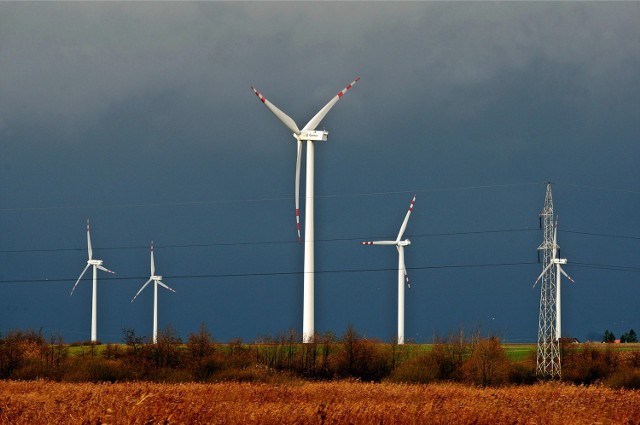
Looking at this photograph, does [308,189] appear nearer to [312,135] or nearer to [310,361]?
[312,135]

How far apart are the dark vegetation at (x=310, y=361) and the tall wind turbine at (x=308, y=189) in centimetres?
208

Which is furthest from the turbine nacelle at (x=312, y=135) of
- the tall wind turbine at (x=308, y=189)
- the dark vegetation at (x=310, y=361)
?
the dark vegetation at (x=310, y=361)

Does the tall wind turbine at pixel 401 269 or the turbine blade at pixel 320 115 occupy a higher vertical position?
the turbine blade at pixel 320 115

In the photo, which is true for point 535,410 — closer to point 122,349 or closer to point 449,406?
point 449,406

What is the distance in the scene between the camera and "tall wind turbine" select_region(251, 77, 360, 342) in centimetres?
8556

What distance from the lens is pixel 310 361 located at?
82438mm

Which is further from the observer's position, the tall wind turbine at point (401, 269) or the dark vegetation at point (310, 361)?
the tall wind turbine at point (401, 269)

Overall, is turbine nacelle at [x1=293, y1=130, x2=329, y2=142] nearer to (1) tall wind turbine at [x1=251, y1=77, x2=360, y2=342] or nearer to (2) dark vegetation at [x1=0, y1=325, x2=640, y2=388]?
(1) tall wind turbine at [x1=251, y1=77, x2=360, y2=342]

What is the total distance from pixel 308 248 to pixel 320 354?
9193 mm

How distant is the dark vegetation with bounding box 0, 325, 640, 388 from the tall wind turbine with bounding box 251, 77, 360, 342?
2076mm

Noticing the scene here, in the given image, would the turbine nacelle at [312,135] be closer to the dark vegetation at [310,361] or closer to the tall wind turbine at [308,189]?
the tall wind turbine at [308,189]

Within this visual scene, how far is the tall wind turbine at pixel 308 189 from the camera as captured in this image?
85562 mm

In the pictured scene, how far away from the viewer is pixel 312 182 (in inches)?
3474

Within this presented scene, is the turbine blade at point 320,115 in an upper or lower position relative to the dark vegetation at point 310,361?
upper
